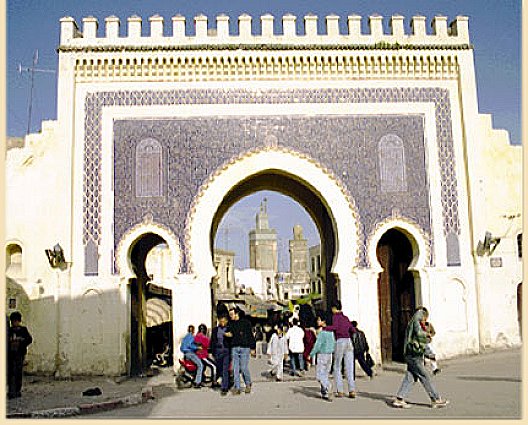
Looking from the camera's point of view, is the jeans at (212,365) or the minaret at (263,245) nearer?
the jeans at (212,365)

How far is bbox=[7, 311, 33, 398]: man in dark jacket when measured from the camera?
803cm

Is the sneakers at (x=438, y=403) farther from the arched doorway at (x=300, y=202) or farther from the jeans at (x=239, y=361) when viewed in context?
the arched doorway at (x=300, y=202)

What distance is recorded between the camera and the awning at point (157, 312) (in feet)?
45.3

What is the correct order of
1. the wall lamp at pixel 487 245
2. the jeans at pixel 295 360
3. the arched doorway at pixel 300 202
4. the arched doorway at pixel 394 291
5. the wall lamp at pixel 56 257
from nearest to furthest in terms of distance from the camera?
1. the jeans at pixel 295 360
2. the wall lamp at pixel 56 257
3. the wall lamp at pixel 487 245
4. the arched doorway at pixel 394 291
5. the arched doorway at pixel 300 202

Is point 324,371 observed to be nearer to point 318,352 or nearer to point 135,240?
point 318,352

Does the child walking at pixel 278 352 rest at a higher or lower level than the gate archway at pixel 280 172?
lower

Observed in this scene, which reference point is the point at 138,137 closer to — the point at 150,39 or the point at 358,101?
the point at 150,39

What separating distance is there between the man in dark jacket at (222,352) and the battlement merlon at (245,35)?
5613 mm

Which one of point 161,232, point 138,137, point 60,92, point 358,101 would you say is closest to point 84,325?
point 161,232

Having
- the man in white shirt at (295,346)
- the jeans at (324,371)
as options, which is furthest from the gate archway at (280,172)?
the jeans at (324,371)

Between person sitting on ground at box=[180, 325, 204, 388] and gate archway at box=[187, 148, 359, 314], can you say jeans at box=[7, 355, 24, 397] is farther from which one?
gate archway at box=[187, 148, 359, 314]

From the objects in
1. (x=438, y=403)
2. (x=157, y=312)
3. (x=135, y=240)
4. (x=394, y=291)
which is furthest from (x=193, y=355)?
(x=157, y=312)

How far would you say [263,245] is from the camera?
1957 inches


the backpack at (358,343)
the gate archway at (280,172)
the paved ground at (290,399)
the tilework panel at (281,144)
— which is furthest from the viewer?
the tilework panel at (281,144)
